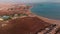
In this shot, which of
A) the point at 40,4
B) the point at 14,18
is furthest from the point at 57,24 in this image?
the point at 14,18

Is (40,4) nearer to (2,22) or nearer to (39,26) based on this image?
(39,26)

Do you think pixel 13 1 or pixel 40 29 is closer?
pixel 40 29

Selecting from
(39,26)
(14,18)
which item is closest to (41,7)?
(39,26)

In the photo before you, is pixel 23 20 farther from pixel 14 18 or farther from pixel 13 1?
pixel 13 1

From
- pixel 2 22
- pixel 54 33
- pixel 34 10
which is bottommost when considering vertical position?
pixel 54 33

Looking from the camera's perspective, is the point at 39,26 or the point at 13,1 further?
the point at 13,1

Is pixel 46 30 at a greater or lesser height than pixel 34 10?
lesser
